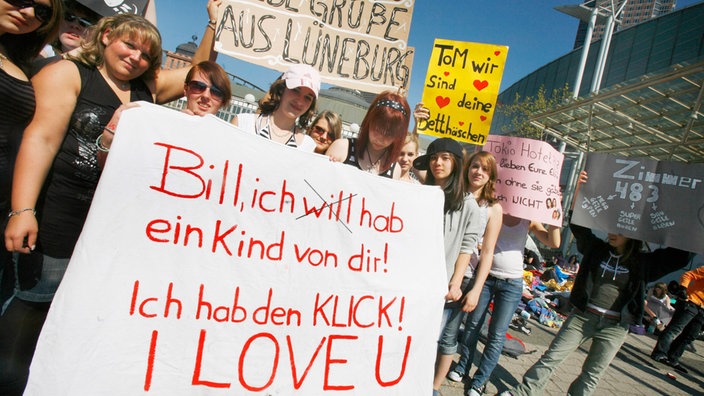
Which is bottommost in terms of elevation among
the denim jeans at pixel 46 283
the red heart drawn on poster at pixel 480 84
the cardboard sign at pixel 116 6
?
the denim jeans at pixel 46 283

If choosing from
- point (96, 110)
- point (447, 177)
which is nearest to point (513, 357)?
point (447, 177)

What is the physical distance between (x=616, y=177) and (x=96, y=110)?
11.1 ft

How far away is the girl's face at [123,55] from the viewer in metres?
1.53

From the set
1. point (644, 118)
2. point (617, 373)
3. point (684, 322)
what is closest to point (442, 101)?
point (617, 373)

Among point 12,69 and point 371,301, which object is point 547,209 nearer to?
point 371,301

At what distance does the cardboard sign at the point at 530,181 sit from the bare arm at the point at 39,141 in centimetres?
296

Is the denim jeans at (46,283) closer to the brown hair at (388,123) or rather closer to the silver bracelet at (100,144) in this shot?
the silver bracelet at (100,144)

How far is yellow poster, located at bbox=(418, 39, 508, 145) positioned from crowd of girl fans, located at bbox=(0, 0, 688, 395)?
0.95m

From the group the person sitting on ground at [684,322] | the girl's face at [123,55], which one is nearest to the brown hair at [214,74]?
the girl's face at [123,55]

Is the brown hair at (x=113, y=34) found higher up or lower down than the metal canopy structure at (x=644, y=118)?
lower down

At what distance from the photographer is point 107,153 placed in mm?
1451

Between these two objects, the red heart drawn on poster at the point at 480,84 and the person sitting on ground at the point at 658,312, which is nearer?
the red heart drawn on poster at the point at 480,84

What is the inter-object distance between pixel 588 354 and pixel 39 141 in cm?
351

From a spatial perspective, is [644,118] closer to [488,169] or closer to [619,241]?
[619,241]
